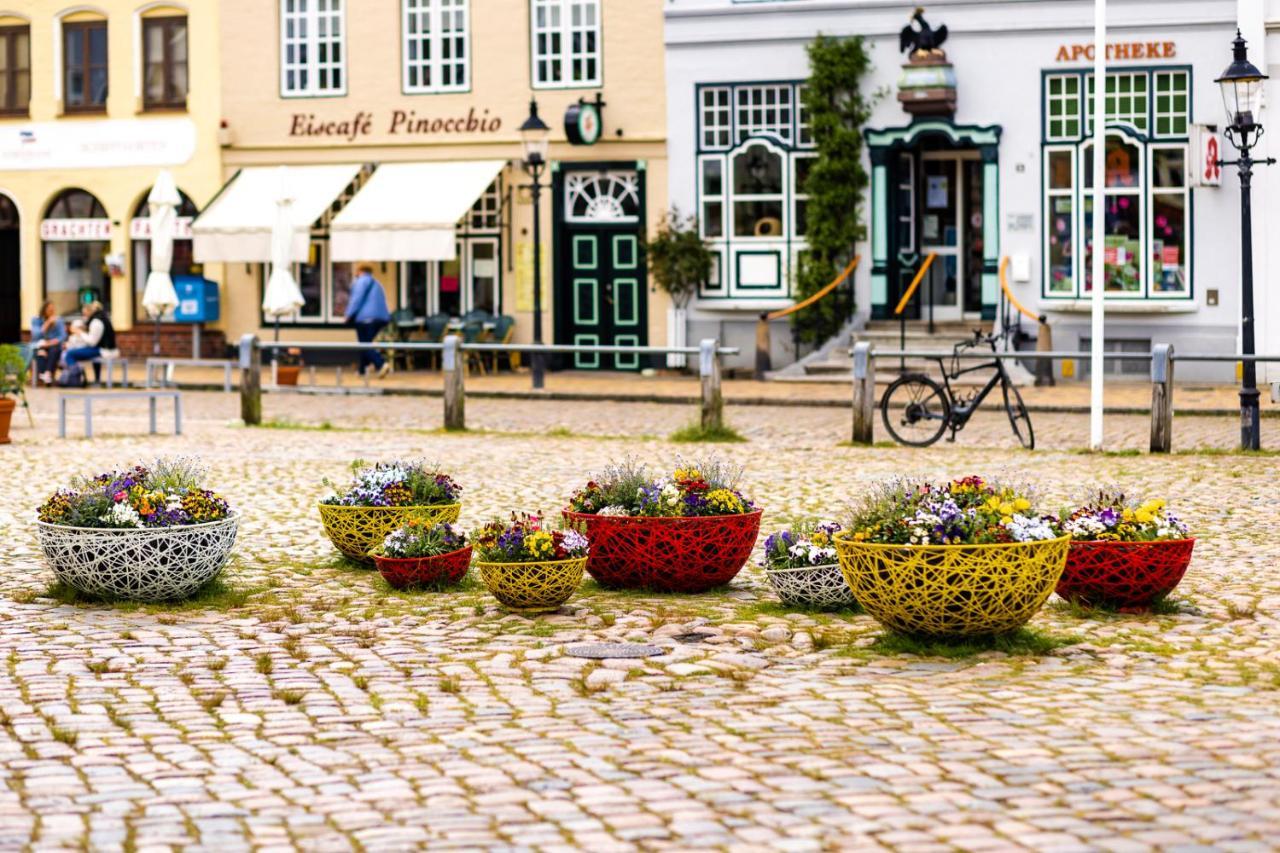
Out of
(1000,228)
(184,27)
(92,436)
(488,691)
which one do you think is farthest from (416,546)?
(184,27)

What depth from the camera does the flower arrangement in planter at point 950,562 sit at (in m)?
8.34

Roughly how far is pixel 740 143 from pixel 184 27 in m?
9.72

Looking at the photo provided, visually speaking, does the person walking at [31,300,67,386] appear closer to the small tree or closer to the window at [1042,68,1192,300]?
the small tree

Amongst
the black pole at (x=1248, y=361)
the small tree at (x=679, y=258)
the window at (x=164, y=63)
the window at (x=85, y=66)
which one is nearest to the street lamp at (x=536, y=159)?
the small tree at (x=679, y=258)

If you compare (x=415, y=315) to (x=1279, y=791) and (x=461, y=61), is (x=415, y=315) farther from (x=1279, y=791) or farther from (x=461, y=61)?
(x=1279, y=791)

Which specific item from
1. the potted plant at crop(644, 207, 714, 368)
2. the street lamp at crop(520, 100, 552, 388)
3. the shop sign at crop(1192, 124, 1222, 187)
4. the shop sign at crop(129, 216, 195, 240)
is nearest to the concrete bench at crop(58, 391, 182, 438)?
the street lamp at crop(520, 100, 552, 388)

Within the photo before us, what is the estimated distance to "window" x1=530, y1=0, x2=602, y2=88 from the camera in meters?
31.4

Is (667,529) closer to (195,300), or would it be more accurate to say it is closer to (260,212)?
(260,212)

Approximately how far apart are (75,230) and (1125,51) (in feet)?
55.6

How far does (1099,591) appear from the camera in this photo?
9.70 meters

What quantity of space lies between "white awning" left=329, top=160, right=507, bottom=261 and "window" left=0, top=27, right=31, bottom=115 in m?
6.63

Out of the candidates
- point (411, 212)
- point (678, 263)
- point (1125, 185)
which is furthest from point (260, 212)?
point (1125, 185)

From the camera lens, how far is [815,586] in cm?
973

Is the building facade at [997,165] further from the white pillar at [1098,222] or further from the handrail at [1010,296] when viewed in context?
the white pillar at [1098,222]
